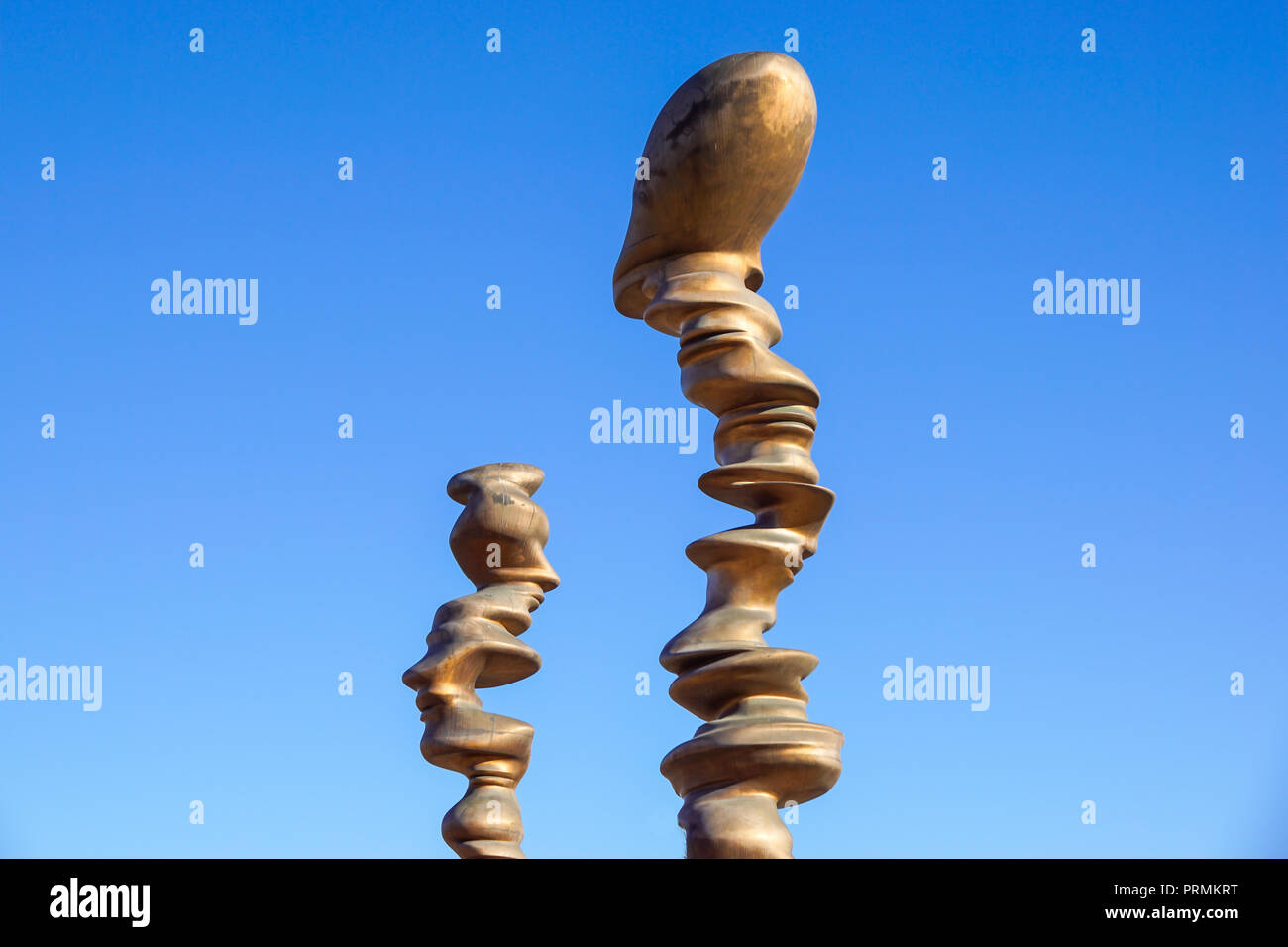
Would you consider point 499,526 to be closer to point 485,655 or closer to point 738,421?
point 485,655

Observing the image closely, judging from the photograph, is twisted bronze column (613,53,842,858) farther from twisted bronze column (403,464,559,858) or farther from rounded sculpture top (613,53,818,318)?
twisted bronze column (403,464,559,858)

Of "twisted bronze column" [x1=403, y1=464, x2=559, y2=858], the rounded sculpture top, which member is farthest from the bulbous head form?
the rounded sculpture top

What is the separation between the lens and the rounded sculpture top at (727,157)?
6383 millimetres

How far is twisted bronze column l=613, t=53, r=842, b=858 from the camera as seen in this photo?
5.68 metres

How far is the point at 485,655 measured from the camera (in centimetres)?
934

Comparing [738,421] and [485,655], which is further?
[485,655]

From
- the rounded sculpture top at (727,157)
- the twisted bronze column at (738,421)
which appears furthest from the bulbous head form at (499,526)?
the rounded sculpture top at (727,157)

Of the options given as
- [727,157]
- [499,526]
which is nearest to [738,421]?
[727,157]

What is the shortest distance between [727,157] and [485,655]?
3852mm
